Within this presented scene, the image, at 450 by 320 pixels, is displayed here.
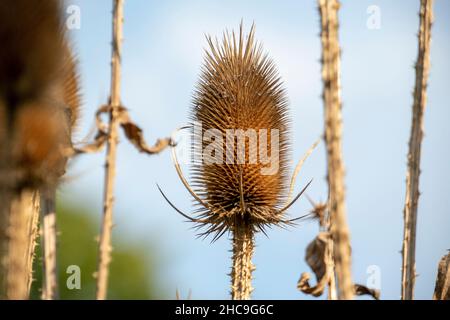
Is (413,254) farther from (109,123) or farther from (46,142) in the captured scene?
(46,142)

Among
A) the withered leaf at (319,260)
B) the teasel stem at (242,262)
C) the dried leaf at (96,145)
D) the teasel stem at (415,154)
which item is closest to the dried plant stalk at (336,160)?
the withered leaf at (319,260)

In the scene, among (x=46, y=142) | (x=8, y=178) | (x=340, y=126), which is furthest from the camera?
(x=340, y=126)

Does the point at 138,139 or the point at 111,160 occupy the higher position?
the point at 138,139

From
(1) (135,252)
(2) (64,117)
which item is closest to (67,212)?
(1) (135,252)

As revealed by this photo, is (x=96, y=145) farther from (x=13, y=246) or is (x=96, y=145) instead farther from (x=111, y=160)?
(x=13, y=246)

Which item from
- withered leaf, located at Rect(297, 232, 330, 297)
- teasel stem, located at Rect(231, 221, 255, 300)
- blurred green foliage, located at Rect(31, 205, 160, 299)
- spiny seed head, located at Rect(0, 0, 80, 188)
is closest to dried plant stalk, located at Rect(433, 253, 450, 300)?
withered leaf, located at Rect(297, 232, 330, 297)

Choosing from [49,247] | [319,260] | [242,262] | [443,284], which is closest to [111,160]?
[49,247]

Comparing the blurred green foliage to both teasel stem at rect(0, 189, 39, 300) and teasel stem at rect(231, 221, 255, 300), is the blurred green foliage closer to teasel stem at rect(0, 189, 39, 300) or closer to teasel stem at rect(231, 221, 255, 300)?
teasel stem at rect(231, 221, 255, 300)
